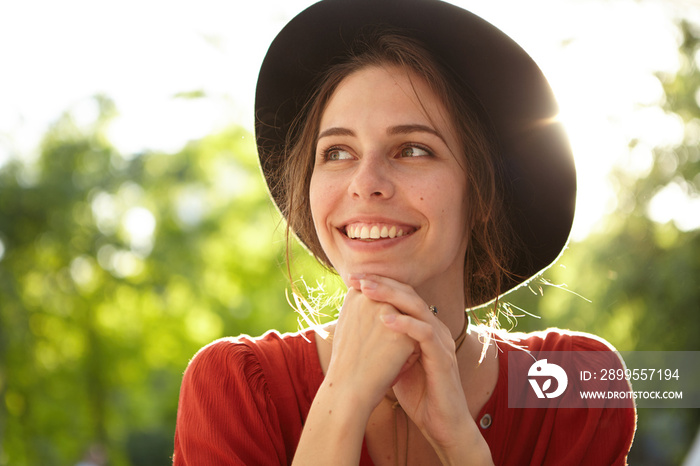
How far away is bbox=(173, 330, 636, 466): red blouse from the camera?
5.85 feet

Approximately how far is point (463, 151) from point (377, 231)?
385mm

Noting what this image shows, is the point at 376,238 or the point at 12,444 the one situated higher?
the point at 376,238

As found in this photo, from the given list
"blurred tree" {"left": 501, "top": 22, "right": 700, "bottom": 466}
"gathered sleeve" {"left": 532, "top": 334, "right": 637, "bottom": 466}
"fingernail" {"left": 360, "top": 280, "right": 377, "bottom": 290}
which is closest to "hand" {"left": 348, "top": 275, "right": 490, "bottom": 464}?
"fingernail" {"left": 360, "top": 280, "right": 377, "bottom": 290}

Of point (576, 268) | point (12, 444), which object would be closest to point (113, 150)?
point (12, 444)

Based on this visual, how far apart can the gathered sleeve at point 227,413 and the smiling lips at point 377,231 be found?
0.49m

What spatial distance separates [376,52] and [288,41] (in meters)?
0.31

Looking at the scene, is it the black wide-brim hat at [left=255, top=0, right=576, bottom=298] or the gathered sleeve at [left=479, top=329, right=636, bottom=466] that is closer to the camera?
the black wide-brim hat at [left=255, top=0, right=576, bottom=298]

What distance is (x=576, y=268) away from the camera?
8500mm

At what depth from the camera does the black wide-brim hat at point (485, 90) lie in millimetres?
1899

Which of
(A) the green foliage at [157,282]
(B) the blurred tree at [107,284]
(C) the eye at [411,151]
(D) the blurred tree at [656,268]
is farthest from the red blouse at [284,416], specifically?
(B) the blurred tree at [107,284]

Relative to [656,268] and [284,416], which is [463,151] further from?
[656,268]

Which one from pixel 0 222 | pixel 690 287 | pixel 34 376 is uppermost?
pixel 690 287

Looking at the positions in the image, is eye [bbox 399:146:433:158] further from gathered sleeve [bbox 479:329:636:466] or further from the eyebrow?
gathered sleeve [bbox 479:329:636:466]

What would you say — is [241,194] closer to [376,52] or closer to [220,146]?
[220,146]
